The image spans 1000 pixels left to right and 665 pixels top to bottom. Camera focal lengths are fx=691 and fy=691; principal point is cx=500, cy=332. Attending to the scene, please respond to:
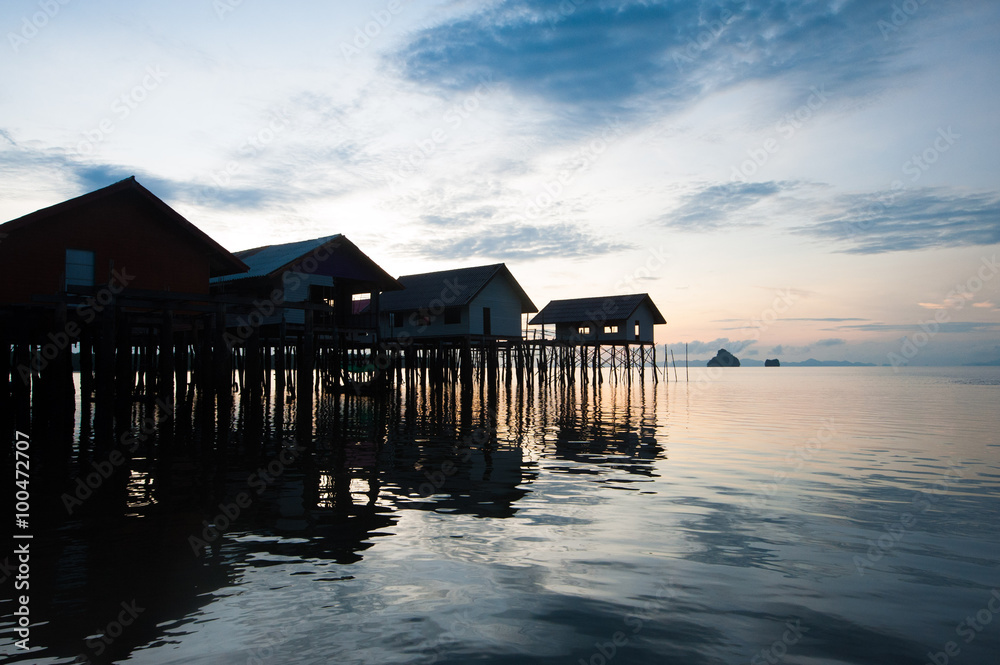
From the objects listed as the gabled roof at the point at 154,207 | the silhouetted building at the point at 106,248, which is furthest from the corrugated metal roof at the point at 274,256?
the silhouetted building at the point at 106,248

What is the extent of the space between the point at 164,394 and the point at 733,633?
52.3 ft

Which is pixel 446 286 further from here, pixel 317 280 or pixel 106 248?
pixel 106 248

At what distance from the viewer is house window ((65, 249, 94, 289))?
64.3 feet

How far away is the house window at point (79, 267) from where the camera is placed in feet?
64.3

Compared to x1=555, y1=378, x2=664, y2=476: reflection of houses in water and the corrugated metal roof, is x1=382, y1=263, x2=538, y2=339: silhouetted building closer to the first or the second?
the corrugated metal roof

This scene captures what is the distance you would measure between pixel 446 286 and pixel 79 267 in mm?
21042

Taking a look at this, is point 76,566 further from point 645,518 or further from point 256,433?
point 256,433

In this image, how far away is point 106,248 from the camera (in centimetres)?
2031

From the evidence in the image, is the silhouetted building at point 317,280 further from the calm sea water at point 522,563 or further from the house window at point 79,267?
the calm sea water at point 522,563

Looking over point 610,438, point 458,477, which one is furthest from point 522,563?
A: point 610,438

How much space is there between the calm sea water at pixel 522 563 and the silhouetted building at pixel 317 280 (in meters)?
14.8

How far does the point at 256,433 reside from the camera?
56.2 ft

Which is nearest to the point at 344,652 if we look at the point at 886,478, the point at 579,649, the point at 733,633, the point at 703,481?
the point at 579,649

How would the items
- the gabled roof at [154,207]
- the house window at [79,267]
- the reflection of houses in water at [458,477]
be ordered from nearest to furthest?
the reflection of houses in water at [458,477] < the gabled roof at [154,207] < the house window at [79,267]
